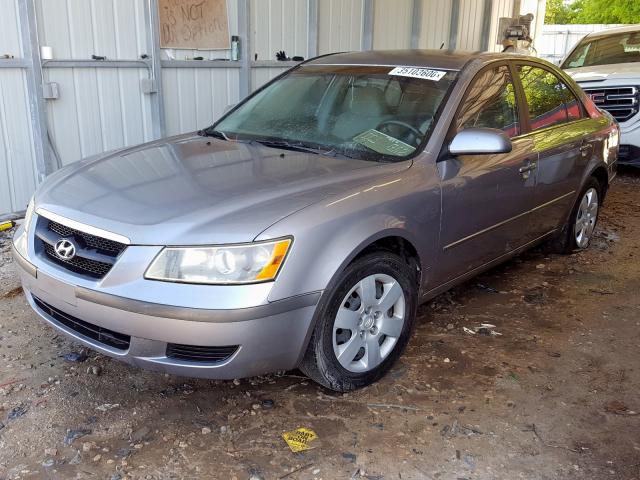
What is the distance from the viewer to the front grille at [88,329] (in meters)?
2.66

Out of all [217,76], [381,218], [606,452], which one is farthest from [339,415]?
[217,76]

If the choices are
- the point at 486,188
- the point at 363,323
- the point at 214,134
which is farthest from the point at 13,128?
the point at 486,188

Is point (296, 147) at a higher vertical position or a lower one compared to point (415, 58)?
lower

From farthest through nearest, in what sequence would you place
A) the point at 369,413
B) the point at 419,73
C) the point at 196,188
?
1. the point at 419,73
2. the point at 369,413
3. the point at 196,188

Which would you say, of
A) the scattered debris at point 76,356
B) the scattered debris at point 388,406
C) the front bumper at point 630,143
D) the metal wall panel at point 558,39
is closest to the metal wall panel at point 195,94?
the scattered debris at point 76,356

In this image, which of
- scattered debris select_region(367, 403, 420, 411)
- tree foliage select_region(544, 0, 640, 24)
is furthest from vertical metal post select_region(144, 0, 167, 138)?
tree foliage select_region(544, 0, 640, 24)

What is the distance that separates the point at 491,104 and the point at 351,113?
0.88 m

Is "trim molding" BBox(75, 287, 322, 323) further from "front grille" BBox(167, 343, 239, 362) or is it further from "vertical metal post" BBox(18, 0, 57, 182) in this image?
"vertical metal post" BBox(18, 0, 57, 182)

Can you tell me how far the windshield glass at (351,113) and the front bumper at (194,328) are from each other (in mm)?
1122

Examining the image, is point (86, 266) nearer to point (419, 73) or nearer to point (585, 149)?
point (419, 73)

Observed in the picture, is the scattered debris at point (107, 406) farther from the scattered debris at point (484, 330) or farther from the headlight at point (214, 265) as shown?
the scattered debris at point (484, 330)

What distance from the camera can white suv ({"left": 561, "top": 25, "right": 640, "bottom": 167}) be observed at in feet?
27.8

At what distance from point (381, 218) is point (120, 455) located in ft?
5.01

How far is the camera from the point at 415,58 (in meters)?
3.95
